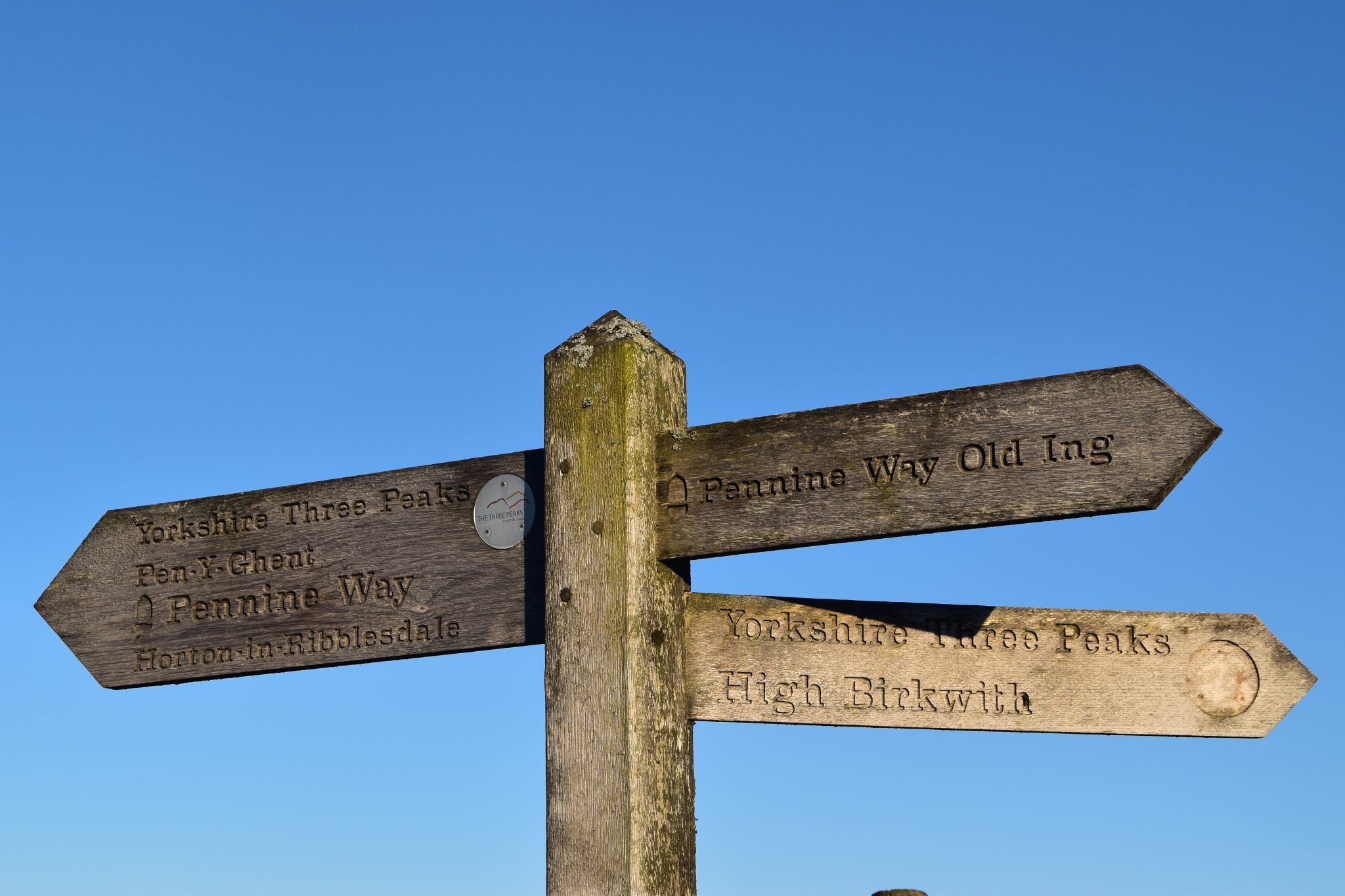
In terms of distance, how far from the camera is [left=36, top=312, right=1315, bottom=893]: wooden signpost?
342 centimetres

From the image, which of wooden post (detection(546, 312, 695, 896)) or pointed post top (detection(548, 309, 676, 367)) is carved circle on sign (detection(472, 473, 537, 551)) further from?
pointed post top (detection(548, 309, 676, 367))

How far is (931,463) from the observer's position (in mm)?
3484

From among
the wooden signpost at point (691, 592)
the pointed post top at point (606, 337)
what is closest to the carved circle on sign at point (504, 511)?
the wooden signpost at point (691, 592)

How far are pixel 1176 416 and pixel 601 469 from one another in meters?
1.43

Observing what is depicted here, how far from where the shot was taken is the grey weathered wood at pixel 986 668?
373 centimetres

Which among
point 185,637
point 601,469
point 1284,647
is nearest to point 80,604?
point 185,637

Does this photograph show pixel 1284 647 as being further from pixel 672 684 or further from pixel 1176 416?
pixel 672 684

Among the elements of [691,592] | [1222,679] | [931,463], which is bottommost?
[1222,679]

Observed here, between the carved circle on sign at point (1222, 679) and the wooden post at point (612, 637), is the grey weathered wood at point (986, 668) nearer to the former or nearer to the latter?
the carved circle on sign at point (1222, 679)

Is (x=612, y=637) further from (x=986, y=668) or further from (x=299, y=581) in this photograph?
(x=299, y=581)

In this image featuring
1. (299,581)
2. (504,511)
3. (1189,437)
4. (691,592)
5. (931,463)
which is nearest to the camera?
(1189,437)

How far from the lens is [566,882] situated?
3.50m

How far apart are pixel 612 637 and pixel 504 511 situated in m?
0.57

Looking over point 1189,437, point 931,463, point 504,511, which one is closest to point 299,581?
point 504,511
